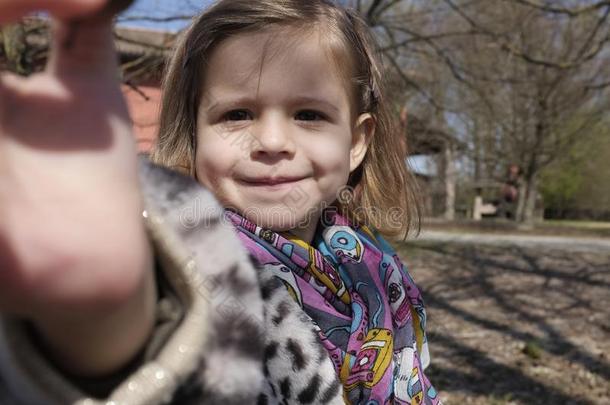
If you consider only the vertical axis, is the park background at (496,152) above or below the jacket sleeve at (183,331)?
below

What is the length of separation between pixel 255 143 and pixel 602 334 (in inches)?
154

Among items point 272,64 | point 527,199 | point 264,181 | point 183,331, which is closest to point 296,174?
point 264,181

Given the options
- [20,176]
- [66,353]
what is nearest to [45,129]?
[20,176]

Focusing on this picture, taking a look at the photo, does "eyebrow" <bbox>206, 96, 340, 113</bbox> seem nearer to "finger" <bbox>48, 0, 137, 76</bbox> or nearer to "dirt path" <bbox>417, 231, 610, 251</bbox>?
"finger" <bbox>48, 0, 137, 76</bbox>

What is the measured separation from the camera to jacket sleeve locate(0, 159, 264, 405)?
492 mm

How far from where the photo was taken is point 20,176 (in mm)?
422

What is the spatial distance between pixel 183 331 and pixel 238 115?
0.58 m

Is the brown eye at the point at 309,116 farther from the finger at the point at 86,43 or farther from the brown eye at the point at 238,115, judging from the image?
the finger at the point at 86,43

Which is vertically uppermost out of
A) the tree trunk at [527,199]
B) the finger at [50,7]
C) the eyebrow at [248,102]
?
the finger at [50,7]

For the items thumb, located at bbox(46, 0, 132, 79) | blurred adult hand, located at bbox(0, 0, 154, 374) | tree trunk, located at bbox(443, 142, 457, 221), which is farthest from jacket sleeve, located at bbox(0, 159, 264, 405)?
tree trunk, located at bbox(443, 142, 457, 221)

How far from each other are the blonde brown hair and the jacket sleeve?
55 centimetres

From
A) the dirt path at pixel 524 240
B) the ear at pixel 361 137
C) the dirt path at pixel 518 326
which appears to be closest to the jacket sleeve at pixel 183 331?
the ear at pixel 361 137

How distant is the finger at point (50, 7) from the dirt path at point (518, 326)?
313 cm

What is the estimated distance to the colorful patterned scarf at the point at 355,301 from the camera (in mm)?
1011
